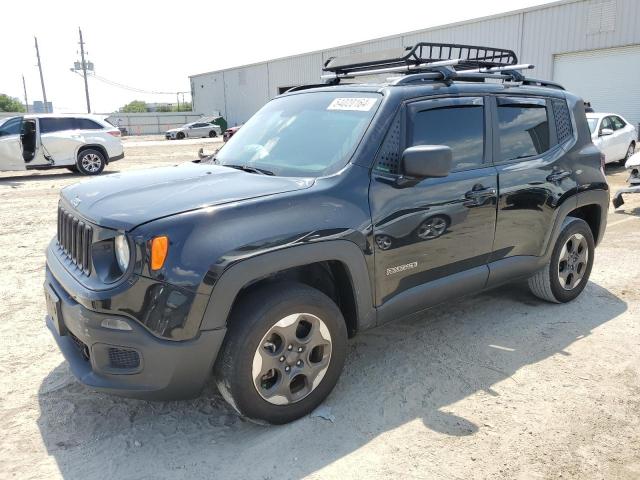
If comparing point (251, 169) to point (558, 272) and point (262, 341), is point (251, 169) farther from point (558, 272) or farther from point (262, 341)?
point (558, 272)

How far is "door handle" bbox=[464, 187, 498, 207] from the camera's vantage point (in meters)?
3.60

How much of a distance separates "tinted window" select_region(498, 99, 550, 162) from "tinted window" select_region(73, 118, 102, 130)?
43.4 feet

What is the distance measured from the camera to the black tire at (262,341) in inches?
105

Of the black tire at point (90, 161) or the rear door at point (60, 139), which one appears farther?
the black tire at point (90, 161)

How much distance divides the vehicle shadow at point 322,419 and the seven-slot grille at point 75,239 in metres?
0.92

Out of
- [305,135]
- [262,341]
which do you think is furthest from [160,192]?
[305,135]

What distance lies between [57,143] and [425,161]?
43.7ft

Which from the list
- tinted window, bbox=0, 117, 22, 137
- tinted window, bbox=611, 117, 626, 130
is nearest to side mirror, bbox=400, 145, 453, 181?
tinted window, bbox=611, 117, 626, 130

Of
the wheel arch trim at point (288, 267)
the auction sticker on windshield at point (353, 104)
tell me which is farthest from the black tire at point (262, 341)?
the auction sticker on windshield at point (353, 104)

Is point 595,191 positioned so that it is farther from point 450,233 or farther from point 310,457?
point 310,457

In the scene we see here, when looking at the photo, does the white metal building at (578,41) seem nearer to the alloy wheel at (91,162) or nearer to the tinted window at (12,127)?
the alloy wheel at (91,162)

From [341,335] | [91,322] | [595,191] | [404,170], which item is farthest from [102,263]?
[595,191]

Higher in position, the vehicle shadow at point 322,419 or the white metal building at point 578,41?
the white metal building at point 578,41

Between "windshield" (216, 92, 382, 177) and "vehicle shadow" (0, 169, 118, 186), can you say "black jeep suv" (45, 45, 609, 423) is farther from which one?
"vehicle shadow" (0, 169, 118, 186)
